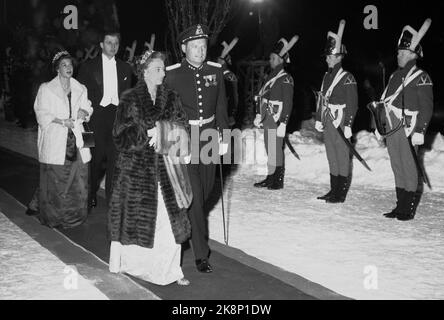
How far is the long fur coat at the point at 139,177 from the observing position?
16.1 feet

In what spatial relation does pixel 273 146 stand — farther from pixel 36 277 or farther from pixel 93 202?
pixel 36 277

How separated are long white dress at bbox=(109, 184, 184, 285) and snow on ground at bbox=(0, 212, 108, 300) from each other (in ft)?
1.19

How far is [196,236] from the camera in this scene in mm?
5402

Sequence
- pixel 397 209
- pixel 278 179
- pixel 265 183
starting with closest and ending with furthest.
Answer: pixel 397 209, pixel 278 179, pixel 265 183

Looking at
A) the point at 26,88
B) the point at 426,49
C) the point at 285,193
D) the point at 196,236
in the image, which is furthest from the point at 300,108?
the point at 196,236

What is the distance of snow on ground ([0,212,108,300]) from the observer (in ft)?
15.7

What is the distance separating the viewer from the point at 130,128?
4902mm

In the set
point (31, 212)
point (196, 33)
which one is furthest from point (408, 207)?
point (31, 212)

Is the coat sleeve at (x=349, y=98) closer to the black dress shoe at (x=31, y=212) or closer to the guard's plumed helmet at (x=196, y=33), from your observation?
the guard's plumed helmet at (x=196, y=33)

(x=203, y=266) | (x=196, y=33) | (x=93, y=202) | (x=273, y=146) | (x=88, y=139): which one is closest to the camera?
(x=196, y=33)

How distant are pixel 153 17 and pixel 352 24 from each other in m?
8.35

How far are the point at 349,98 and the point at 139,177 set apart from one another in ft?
14.1
